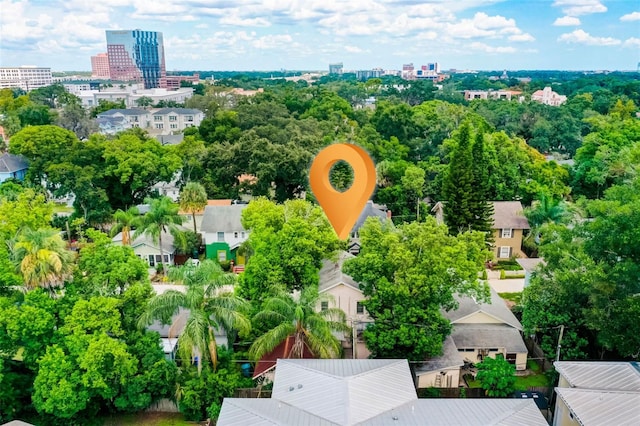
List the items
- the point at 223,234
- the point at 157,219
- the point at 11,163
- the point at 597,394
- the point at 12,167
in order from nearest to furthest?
1. the point at 597,394
2. the point at 157,219
3. the point at 223,234
4. the point at 12,167
5. the point at 11,163

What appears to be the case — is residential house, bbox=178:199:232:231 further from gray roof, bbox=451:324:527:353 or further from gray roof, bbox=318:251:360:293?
gray roof, bbox=451:324:527:353

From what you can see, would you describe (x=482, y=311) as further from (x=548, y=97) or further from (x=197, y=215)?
(x=548, y=97)

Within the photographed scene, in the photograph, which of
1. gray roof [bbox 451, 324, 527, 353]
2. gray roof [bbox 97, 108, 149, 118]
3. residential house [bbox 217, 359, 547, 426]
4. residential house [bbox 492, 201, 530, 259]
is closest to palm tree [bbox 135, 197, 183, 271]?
residential house [bbox 217, 359, 547, 426]

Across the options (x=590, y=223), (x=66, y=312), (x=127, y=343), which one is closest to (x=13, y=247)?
(x=66, y=312)

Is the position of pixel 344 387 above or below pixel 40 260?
below

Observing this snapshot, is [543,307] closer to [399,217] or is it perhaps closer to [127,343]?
[127,343]

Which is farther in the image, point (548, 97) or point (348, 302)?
point (548, 97)

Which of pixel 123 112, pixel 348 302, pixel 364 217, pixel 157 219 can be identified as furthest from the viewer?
pixel 123 112

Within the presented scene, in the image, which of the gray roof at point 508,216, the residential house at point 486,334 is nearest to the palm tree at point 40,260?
the residential house at point 486,334

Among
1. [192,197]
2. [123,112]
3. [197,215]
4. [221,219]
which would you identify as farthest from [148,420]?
[123,112]
